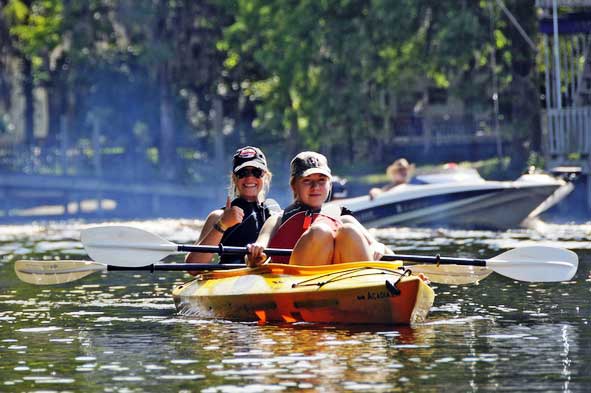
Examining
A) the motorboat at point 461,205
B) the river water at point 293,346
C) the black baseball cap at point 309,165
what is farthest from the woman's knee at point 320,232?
the motorboat at point 461,205

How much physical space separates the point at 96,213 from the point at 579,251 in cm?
2781

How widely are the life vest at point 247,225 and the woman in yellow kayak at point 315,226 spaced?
69 centimetres

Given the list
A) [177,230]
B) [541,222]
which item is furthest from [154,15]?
[541,222]

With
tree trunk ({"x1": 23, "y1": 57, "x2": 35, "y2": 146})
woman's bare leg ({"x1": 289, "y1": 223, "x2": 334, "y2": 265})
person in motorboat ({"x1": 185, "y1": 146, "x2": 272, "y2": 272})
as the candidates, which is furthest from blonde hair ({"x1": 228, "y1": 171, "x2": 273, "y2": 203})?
tree trunk ({"x1": 23, "y1": 57, "x2": 35, "y2": 146})

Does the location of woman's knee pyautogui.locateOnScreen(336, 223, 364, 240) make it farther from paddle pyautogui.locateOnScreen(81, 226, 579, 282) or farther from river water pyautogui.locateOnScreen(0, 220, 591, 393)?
river water pyautogui.locateOnScreen(0, 220, 591, 393)

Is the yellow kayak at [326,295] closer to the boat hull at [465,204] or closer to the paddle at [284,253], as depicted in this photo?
the paddle at [284,253]

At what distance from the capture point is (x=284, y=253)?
16422 millimetres

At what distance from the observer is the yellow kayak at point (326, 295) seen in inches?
609

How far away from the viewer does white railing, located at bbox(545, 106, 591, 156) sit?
37625mm

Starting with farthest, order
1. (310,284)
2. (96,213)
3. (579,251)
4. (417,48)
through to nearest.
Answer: (96,213), (417,48), (579,251), (310,284)

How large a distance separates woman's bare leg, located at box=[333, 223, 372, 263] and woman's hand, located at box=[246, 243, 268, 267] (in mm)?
678

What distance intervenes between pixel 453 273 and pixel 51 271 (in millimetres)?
4081

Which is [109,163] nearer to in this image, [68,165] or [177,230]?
[68,165]

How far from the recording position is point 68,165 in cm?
6088
